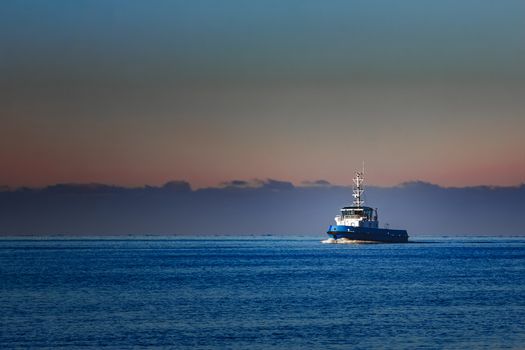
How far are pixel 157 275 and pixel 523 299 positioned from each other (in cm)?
5552

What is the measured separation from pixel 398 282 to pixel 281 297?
82.9ft

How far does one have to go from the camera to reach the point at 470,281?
10962 centimetres

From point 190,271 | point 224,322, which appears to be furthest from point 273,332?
point 190,271

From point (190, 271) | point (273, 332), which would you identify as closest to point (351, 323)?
point (273, 332)

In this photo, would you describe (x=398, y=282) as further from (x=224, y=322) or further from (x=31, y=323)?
(x=31, y=323)

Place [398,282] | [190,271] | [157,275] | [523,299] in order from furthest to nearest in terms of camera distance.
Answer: [190,271], [157,275], [398,282], [523,299]

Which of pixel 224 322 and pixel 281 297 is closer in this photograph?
pixel 224 322

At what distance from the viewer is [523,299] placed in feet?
277

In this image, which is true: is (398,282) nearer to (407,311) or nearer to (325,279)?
(325,279)

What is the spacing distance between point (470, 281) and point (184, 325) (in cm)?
5501

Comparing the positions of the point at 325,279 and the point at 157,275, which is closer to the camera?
the point at 325,279

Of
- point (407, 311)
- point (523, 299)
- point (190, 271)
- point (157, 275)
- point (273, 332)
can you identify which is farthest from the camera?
point (190, 271)

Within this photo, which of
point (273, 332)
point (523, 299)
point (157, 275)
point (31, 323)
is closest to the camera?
point (273, 332)

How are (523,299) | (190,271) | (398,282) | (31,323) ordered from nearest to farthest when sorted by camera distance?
1. (31,323)
2. (523,299)
3. (398,282)
4. (190,271)
